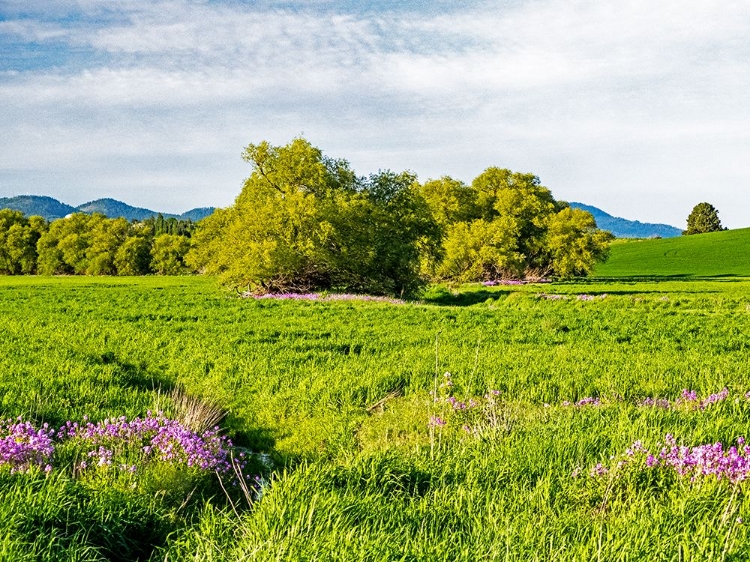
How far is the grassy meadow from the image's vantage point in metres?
3.93

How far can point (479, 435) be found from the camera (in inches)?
269

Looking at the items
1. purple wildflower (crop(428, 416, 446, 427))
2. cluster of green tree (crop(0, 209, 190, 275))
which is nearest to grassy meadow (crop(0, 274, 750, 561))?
purple wildflower (crop(428, 416, 446, 427))

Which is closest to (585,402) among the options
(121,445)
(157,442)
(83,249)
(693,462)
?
(693,462)

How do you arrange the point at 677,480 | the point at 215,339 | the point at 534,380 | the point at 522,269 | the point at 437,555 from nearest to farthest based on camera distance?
the point at 437,555
the point at 677,480
the point at 534,380
the point at 215,339
the point at 522,269

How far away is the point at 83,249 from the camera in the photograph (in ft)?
327

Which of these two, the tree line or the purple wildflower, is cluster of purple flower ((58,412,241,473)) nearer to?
the purple wildflower

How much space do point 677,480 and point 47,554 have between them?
514 centimetres

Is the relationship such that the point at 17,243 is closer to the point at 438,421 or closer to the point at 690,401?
the point at 438,421

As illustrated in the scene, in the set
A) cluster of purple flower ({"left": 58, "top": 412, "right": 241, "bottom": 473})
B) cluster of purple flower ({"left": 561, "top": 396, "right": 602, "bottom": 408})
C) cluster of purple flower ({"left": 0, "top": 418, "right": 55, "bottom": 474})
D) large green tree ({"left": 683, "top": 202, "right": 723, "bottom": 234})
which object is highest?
large green tree ({"left": 683, "top": 202, "right": 723, "bottom": 234})

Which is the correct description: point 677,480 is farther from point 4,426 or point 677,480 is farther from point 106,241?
point 106,241

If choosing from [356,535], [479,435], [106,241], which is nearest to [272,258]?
[479,435]

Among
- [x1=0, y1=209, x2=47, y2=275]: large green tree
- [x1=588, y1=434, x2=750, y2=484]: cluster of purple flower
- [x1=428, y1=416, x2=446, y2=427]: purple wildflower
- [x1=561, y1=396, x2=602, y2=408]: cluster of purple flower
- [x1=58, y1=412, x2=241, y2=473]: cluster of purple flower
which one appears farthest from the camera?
[x1=0, y1=209, x2=47, y2=275]: large green tree

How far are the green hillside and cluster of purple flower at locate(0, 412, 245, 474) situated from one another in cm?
7764

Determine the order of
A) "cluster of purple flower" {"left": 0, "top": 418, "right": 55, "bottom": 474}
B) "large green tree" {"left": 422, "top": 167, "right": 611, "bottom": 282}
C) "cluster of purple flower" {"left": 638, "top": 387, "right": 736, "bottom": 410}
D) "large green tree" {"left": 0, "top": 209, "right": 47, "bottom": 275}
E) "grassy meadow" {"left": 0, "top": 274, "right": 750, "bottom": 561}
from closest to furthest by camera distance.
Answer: "grassy meadow" {"left": 0, "top": 274, "right": 750, "bottom": 561} → "cluster of purple flower" {"left": 0, "top": 418, "right": 55, "bottom": 474} → "cluster of purple flower" {"left": 638, "top": 387, "right": 736, "bottom": 410} → "large green tree" {"left": 422, "top": 167, "right": 611, "bottom": 282} → "large green tree" {"left": 0, "top": 209, "right": 47, "bottom": 275}
